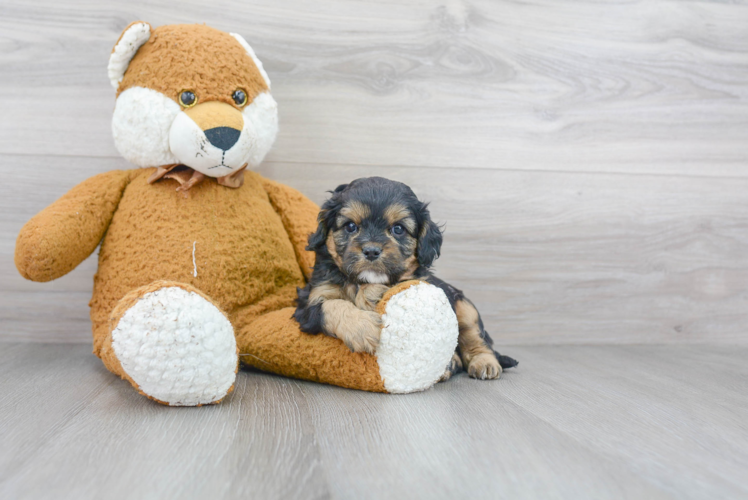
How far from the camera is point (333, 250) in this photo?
1390mm

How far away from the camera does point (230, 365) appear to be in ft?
3.89

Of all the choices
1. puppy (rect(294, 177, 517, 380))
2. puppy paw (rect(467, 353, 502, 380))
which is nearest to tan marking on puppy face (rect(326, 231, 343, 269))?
puppy (rect(294, 177, 517, 380))

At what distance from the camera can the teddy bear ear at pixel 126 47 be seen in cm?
146

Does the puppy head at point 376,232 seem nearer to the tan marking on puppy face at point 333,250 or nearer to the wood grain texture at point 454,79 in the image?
the tan marking on puppy face at point 333,250

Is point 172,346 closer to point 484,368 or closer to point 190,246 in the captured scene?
point 190,246

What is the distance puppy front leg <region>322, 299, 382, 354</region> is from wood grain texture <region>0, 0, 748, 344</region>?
30.5 inches

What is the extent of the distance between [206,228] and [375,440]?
773 mm

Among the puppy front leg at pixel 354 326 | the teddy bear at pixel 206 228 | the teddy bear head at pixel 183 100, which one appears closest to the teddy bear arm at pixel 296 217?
the teddy bear at pixel 206 228

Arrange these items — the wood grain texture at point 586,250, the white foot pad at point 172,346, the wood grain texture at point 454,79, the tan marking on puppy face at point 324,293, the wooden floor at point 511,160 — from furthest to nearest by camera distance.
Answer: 1. the wood grain texture at point 586,250
2. the wood grain texture at point 454,79
3. the wooden floor at point 511,160
4. the tan marking on puppy face at point 324,293
5. the white foot pad at point 172,346

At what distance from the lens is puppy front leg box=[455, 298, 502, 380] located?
5.06ft

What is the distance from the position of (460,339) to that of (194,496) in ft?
3.09

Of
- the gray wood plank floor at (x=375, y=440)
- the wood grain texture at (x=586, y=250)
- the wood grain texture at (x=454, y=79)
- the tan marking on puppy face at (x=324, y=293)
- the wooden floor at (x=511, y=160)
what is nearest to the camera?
the gray wood plank floor at (x=375, y=440)

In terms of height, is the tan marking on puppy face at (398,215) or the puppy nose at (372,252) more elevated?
the tan marking on puppy face at (398,215)

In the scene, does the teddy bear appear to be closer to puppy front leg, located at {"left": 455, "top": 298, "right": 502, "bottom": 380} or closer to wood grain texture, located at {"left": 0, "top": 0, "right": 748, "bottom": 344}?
puppy front leg, located at {"left": 455, "top": 298, "right": 502, "bottom": 380}
